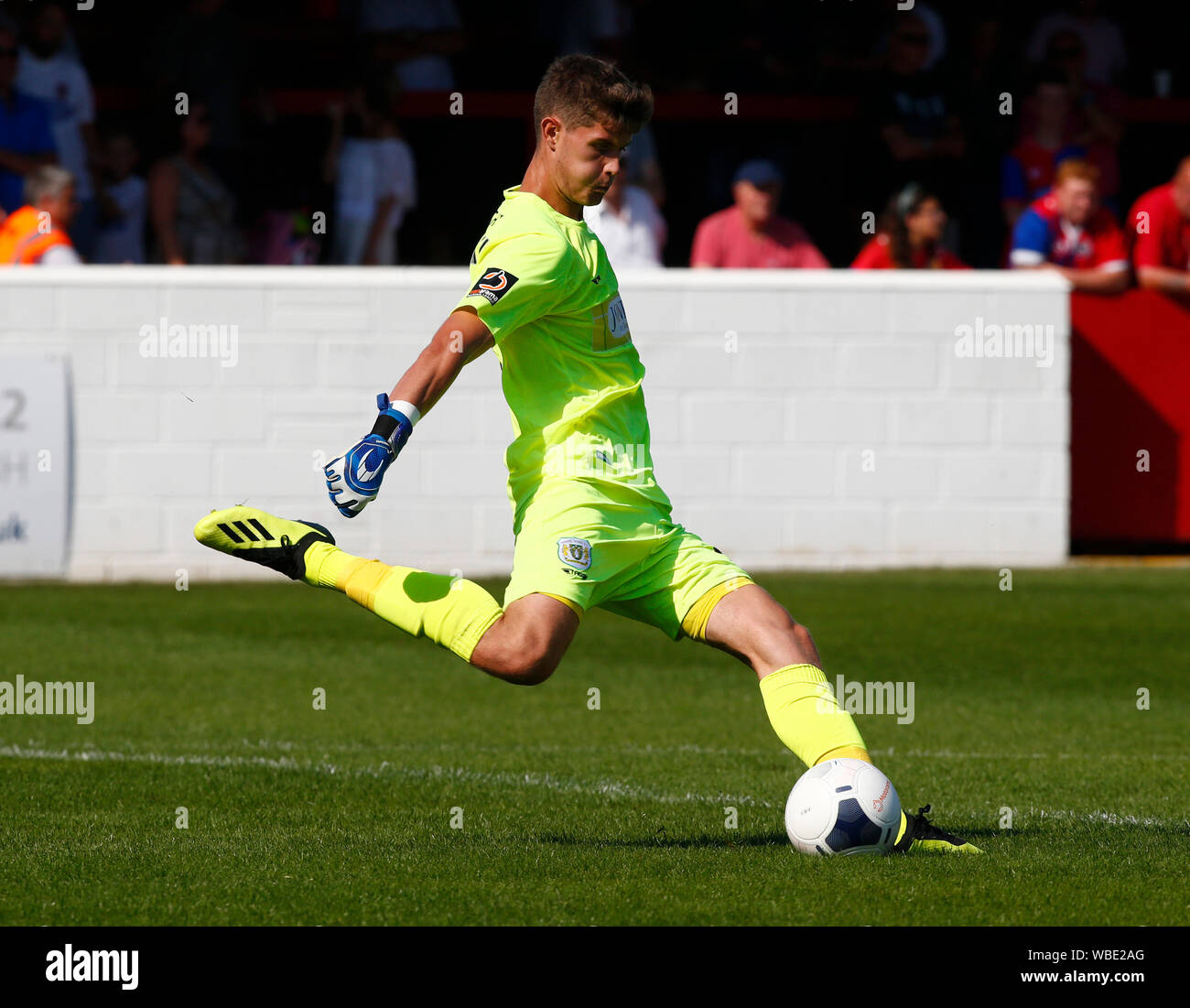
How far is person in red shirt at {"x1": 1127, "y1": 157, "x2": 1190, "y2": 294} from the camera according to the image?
1377 cm

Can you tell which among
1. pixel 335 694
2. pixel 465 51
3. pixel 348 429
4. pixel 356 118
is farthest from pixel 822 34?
pixel 335 694

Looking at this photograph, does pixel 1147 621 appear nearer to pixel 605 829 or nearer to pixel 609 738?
pixel 609 738

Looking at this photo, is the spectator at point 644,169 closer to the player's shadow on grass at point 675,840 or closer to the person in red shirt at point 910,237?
the person in red shirt at point 910,237

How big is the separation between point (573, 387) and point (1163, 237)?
30.4 ft

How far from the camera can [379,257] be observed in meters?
14.9

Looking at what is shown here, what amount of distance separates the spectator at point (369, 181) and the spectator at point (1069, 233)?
14.5ft

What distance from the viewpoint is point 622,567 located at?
5.68 metres

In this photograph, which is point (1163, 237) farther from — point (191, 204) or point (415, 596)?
point (415, 596)

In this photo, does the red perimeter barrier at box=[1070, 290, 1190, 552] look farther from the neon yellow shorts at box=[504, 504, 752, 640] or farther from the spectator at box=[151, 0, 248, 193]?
the neon yellow shorts at box=[504, 504, 752, 640]

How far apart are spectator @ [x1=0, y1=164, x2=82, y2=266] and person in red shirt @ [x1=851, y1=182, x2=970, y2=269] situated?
535 cm

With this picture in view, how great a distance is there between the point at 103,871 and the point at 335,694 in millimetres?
4162
